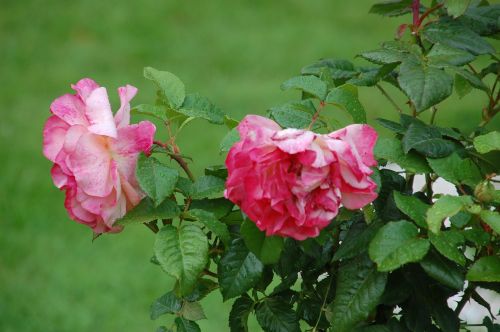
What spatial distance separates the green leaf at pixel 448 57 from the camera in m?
1.07

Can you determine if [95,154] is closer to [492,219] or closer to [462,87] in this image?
Answer: [492,219]

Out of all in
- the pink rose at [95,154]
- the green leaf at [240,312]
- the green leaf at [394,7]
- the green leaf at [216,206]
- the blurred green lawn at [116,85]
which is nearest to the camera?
the pink rose at [95,154]

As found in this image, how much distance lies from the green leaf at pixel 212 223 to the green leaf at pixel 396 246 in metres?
0.18

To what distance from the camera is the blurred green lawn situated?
305 centimetres

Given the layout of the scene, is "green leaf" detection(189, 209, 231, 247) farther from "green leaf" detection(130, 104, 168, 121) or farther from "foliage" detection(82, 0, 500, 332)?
"green leaf" detection(130, 104, 168, 121)

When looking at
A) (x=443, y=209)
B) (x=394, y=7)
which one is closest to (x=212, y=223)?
(x=443, y=209)

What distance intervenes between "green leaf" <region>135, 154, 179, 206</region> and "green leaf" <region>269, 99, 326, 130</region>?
14cm

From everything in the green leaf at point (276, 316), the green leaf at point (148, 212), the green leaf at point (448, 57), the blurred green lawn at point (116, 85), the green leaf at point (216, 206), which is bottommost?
the blurred green lawn at point (116, 85)

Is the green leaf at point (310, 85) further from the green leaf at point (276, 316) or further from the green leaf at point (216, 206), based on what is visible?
the green leaf at point (276, 316)

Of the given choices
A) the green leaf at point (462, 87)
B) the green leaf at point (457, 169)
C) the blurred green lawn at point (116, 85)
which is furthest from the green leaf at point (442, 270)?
the blurred green lawn at point (116, 85)

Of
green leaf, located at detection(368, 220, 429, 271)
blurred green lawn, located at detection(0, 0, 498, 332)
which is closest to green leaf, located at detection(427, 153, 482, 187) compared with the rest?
green leaf, located at detection(368, 220, 429, 271)

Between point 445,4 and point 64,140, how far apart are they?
0.57m

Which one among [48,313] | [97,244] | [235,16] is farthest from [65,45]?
[48,313]

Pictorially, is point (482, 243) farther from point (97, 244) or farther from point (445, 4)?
point (97, 244)
